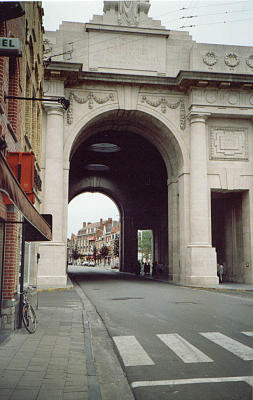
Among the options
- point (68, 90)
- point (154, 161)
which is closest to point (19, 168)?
point (68, 90)

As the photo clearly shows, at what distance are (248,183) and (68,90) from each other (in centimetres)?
1298

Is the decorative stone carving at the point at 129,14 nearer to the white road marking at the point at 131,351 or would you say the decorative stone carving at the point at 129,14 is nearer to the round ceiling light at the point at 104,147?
the round ceiling light at the point at 104,147

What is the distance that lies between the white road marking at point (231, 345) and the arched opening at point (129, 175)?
70.9 ft

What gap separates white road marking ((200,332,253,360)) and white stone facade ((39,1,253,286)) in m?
17.0

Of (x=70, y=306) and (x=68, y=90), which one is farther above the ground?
(x=68, y=90)

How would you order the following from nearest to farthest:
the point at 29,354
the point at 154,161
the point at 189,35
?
the point at 29,354 → the point at 189,35 → the point at 154,161

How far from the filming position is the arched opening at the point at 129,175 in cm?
3151

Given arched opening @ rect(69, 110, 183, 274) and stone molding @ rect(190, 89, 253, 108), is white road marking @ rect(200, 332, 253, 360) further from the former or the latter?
arched opening @ rect(69, 110, 183, 274)

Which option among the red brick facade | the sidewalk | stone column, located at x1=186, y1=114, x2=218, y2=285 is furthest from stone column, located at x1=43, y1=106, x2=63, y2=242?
the sidewalk

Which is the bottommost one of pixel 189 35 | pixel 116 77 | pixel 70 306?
pixel 70 306

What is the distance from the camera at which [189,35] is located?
2942 cm

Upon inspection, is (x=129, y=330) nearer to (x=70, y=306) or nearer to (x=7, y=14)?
(x=70, y=306)

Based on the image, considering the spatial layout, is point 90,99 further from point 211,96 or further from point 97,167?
point 97,167

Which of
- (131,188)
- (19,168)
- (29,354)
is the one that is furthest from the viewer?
(131,188)
